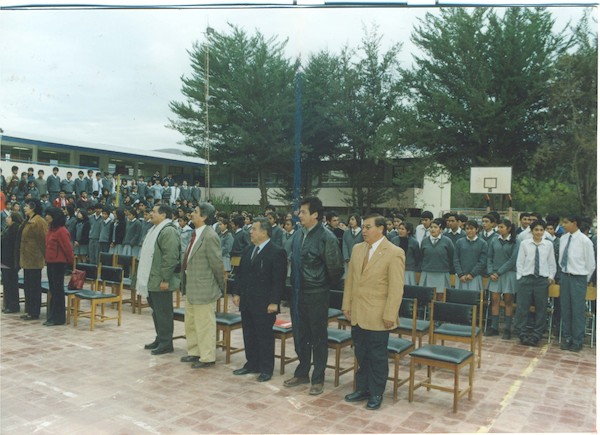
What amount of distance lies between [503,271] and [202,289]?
4.14 metres

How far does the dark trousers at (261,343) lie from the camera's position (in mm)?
5215

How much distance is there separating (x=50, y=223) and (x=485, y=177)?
40.3ft

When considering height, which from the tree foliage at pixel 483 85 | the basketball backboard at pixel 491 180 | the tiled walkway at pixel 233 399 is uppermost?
the tree foliage at pixel 483 85

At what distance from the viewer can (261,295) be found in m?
5.21

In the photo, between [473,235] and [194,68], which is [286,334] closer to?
[473,235]

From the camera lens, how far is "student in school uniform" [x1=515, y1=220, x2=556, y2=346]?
666 cm

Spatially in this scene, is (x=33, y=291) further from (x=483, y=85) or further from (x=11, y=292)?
(x=483, y=85)

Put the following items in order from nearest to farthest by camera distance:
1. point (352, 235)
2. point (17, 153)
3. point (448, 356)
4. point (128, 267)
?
point (448, 356) < point (128, 267) < point (352, 235) < point (17, 153)

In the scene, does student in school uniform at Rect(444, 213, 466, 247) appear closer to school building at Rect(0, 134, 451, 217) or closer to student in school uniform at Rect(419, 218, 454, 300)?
student in school uniform at Rect(419, 218, 454, 300)

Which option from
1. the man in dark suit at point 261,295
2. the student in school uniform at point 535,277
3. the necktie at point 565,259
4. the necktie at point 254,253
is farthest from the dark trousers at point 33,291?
the necktie at point 565,259

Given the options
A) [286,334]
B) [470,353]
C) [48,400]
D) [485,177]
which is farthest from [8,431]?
[485,177]

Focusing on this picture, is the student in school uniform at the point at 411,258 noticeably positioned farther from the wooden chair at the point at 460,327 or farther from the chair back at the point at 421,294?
the wooden chair at the point at 460,327

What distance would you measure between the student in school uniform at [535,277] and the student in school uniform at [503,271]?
363 mm

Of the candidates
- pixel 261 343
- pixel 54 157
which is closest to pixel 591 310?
pixel 261 343
